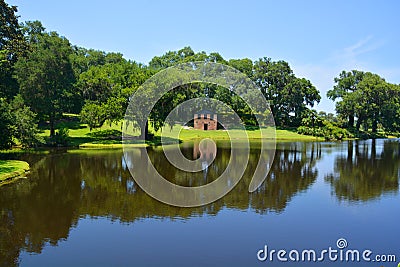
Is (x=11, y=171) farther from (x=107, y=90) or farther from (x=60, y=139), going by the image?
(x=107, y=90)

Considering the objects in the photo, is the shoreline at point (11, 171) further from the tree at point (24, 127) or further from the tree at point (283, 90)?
the tree at point (283, 90)

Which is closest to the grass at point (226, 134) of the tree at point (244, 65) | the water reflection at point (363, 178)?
the tree at point (244, 65)

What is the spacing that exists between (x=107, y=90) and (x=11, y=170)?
26.6m

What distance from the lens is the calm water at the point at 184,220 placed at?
36.7 feet

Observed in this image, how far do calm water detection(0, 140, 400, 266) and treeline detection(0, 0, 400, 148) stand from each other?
39.2ft

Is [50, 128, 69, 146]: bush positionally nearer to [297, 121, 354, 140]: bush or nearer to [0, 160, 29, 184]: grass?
[0, 160, 29, 184]: grass

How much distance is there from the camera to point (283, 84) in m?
80.5

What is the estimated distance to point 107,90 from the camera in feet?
161

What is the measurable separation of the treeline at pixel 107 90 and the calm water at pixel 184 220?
11949 millimetres

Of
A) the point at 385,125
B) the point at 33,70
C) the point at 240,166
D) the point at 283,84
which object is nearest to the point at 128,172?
the point at 240,166

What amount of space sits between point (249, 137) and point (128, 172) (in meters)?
40.2

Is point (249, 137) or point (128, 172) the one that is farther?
point (249, 137)

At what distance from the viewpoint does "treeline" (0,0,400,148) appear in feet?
134

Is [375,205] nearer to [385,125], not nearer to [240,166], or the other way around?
[240,166]
